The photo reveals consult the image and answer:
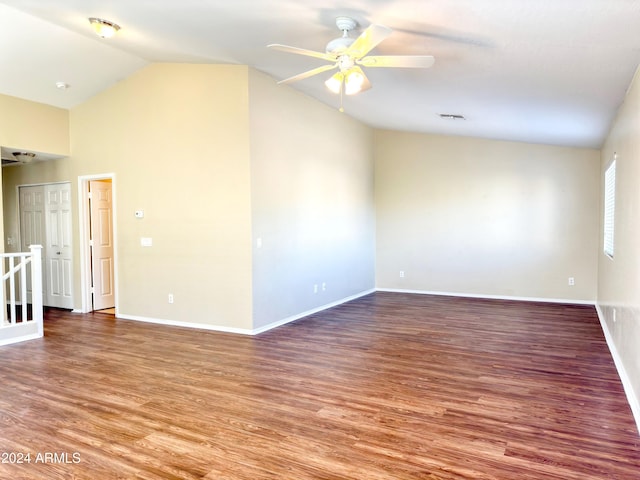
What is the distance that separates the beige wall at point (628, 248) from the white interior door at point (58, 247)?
6.95 meters

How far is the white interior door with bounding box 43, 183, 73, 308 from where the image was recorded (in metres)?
6.73

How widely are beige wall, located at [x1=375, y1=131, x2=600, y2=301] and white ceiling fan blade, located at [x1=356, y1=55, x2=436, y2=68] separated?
5052mm

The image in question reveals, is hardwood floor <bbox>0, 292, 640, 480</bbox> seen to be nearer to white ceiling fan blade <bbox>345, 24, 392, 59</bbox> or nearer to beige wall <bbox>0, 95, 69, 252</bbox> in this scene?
white ceiling fan blade <bbox>345, 24, 392, 59</bbox>

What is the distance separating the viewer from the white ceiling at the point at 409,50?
8.70ft

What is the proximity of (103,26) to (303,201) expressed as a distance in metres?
3.07

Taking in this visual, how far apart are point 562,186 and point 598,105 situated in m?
3.29

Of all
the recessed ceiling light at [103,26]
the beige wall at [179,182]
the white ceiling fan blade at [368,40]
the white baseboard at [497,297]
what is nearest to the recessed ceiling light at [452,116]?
the beige wall at [179,182]

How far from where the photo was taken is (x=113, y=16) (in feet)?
13.1

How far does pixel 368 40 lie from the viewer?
2787mm

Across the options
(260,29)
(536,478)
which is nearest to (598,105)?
(260,29)

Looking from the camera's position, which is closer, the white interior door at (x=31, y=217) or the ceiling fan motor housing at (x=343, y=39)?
the ceiling fan motor housing at (x=343, y=39)

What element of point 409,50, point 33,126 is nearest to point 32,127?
point 33,126

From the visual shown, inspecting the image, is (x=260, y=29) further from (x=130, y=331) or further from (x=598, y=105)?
(x=130, y=331)

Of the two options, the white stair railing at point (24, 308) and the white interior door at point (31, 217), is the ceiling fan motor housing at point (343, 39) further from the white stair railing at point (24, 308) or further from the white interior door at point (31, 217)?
the white interior door at point (31, 217)
